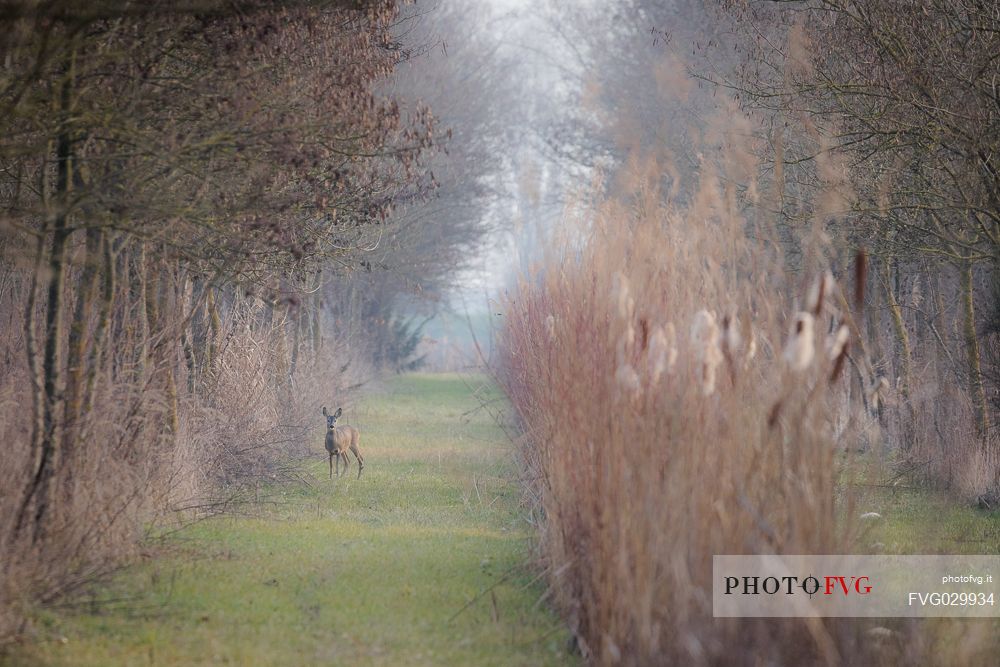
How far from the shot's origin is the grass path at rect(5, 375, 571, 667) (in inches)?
250

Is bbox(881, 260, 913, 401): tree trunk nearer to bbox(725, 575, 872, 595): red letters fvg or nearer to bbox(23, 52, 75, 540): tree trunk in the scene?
bbox(725, 575, 872, 595): red letters fvg

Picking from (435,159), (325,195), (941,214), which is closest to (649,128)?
(435,159)

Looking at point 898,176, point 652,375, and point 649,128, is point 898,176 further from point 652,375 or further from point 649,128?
point 649,128

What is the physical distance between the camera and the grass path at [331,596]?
20.8 ft

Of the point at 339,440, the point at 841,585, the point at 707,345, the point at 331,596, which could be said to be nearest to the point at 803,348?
the point at 707,345

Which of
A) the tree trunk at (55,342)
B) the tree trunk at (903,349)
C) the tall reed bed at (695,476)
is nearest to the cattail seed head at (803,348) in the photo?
the tall reed bed at (695,476)

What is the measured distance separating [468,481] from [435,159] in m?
14.4

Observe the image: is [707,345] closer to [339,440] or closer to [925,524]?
[925,524]

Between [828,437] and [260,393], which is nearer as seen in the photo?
[828,437]

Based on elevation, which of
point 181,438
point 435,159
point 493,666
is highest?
point 435,159

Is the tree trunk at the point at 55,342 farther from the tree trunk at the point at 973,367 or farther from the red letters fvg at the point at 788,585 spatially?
the tree trunk at the point at 973,367

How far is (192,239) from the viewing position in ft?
33.1

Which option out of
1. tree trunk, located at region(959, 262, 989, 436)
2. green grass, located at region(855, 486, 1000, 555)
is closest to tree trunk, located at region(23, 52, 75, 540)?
green grass, located at region(855, 486, 1000, 555)

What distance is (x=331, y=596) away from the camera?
753cm
